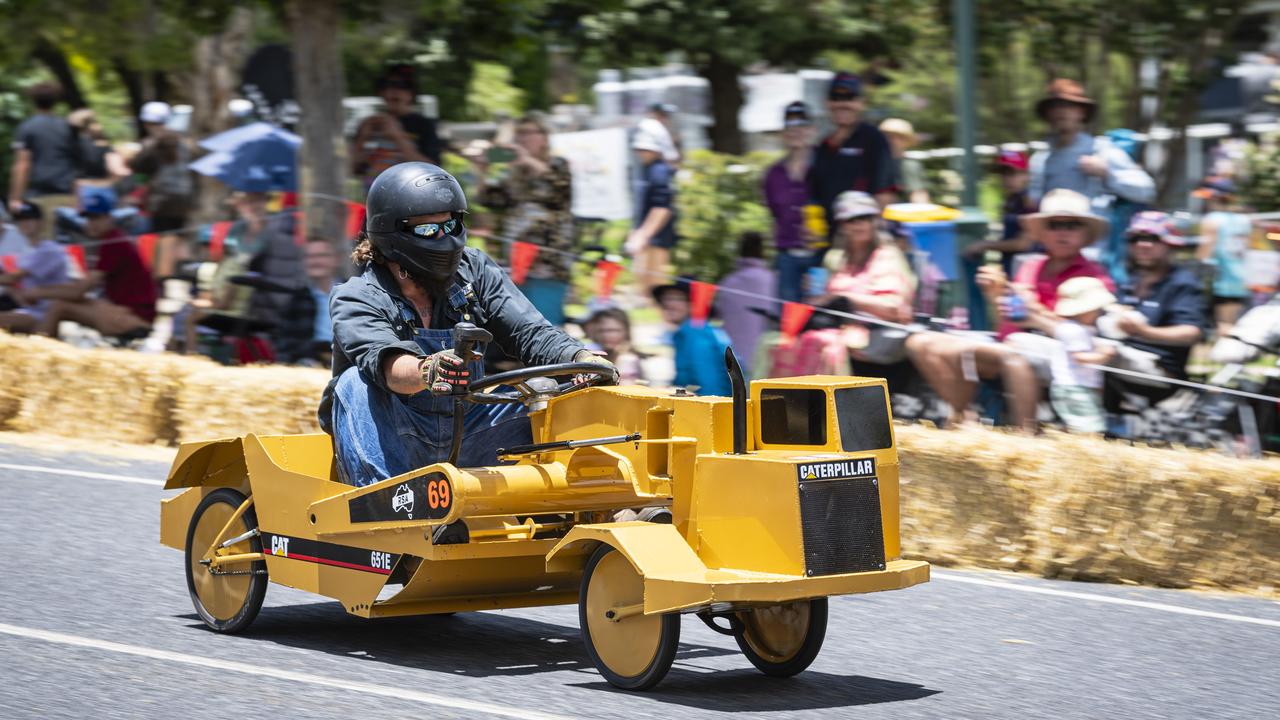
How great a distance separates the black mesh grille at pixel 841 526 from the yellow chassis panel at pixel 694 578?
46mm

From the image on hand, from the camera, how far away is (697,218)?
1507 cm

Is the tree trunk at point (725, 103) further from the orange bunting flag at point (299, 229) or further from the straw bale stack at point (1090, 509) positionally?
the straw bale stack at point (1090, 509)

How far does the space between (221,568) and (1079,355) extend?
4.72m

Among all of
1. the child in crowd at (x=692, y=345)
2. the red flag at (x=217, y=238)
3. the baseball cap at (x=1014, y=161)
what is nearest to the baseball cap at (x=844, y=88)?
the baseball cap at (x=1014, y=161)

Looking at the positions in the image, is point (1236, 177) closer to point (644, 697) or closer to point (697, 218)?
point (697, 218)

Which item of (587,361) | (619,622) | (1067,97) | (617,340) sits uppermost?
(1067,97)

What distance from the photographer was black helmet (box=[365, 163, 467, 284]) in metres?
6.55

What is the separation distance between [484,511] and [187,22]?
8.81 metres

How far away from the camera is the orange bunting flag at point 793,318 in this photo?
10.1m

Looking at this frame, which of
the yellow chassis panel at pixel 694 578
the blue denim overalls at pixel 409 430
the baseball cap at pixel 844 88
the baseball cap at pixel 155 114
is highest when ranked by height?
the baseball cap at pixel 155 114

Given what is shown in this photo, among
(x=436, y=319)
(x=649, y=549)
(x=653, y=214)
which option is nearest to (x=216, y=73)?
(x=653, y=214)

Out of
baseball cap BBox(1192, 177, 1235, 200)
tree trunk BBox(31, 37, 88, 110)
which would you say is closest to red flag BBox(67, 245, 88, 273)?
baseball cap BBox(1192, 177, 1235, 200)

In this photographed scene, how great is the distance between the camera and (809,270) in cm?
1125

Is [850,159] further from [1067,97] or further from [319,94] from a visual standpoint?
[319,94]
